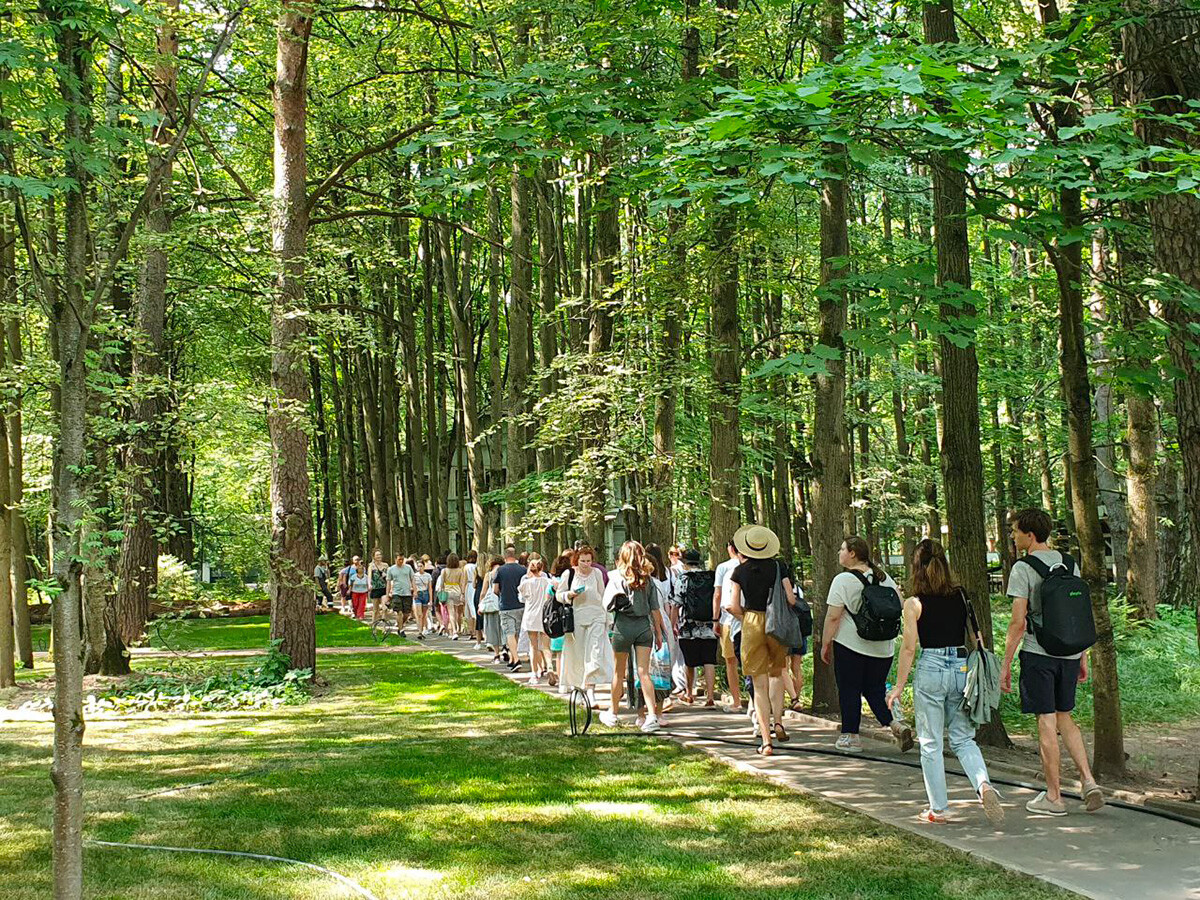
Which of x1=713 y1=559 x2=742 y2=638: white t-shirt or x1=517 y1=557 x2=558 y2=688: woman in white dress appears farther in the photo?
x1=517 y1=557 x2=558 y2=688: woman in white dress

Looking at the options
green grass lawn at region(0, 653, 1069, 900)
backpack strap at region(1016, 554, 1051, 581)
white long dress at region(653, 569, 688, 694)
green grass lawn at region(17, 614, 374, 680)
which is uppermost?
backpack strap at region(1016, 554, 1051, 581)

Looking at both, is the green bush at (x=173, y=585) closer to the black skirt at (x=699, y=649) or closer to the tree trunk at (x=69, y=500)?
the black skirt at (x=699, y=649)

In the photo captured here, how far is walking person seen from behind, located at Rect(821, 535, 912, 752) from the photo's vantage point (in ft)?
33.7

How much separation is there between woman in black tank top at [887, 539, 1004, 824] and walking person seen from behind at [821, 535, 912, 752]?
198 cm

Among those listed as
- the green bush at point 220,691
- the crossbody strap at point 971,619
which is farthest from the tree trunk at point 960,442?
the green bush at point 220,691

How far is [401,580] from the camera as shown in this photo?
27.2 meters

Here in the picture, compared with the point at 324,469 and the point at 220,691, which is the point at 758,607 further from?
the point at 324,469

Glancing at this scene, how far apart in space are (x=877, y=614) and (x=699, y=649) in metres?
3.74

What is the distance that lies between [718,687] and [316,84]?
1379 centimetres

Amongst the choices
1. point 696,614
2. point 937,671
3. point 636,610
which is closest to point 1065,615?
point 937,671

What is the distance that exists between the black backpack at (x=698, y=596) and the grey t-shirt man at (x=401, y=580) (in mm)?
14834

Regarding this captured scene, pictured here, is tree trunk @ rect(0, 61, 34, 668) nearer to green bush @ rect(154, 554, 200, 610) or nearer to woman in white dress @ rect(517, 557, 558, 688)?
green bush @ rect(154, 554, 200, 610)

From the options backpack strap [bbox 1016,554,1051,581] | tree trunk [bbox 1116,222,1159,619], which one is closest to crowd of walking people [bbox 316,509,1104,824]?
backpack strap [bbox 1016,554,1051,581]

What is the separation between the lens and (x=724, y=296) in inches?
570
